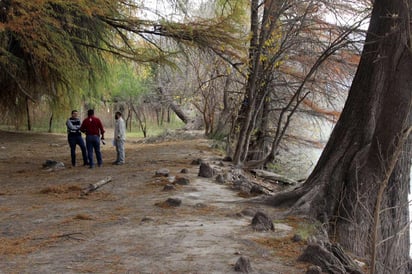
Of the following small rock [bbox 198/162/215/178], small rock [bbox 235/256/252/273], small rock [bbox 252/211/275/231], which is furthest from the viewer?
small rock [bbox 198/162/215/178]

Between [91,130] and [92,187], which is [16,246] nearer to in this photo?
[92,187]

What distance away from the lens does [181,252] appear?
472cm

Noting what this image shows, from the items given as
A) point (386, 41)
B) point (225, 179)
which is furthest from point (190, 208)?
point (386, 41)

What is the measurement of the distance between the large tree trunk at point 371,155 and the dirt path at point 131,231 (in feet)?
3.10

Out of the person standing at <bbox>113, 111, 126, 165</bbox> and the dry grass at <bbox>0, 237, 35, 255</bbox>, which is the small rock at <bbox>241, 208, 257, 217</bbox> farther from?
the person standing at <bbox>113, 111, 126, 165</bbox>

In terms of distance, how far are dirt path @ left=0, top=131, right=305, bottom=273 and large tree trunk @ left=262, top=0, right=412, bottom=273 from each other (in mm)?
944

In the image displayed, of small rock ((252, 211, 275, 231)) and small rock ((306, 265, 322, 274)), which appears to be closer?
small rock ((306, 265, 322, 274))

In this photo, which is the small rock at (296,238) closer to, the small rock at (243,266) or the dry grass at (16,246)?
the small rock at (243,266)

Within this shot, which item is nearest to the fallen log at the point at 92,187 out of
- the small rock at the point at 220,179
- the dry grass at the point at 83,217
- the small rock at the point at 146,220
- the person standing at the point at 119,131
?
the dry grass at the point at 83,217

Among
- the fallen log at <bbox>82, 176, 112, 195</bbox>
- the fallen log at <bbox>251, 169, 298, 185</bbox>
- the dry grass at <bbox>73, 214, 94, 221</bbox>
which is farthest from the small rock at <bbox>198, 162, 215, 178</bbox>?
the dry grass at <bbox>73, 214, 94, 221</bbox>

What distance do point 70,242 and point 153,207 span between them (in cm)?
211

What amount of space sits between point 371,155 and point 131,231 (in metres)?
3.56

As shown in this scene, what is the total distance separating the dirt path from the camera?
4.38 metres

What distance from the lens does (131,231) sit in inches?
219
